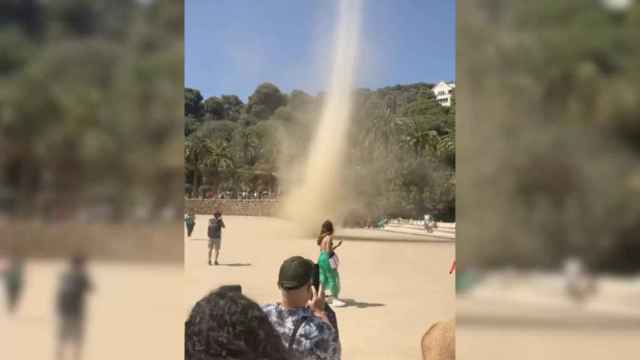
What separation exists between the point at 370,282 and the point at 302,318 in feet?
17.3

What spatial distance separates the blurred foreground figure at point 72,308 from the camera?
0.99 metres

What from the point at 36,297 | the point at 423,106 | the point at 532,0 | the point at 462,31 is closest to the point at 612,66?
the point at 532,0

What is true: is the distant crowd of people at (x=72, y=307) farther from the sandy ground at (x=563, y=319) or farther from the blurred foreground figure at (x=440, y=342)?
the sandy ground at (x=563, y=319)

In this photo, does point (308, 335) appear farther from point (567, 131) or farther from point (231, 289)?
point (567, 131)

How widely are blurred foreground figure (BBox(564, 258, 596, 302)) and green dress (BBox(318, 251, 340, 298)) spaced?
1.63 meters

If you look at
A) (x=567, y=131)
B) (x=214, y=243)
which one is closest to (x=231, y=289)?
(x=567, y=131)

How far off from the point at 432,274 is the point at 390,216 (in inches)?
331

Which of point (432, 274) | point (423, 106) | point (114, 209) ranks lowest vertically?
point (432, 274)

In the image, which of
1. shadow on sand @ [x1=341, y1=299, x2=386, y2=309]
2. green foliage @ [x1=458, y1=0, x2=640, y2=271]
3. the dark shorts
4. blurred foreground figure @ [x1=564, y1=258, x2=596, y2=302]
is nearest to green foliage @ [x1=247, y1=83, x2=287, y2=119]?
the dark shorts

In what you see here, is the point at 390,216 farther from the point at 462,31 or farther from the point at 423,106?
the point at 462,31

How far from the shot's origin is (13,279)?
140cm

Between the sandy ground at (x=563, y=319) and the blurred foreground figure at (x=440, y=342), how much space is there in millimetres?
2258

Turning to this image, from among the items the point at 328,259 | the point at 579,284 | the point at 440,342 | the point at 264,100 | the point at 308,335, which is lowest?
the point at 579,284

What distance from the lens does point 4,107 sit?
135 cm
